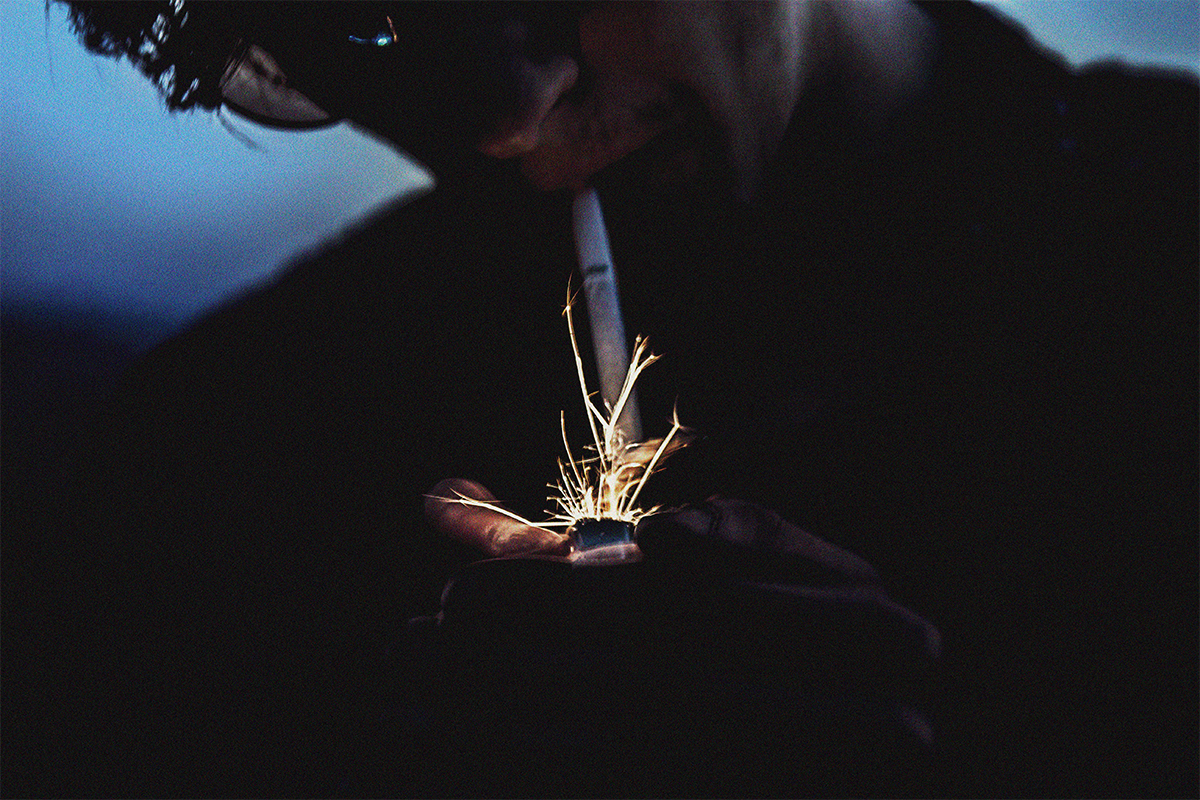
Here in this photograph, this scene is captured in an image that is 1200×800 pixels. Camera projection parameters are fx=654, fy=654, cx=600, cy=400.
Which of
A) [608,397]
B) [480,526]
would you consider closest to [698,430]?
[608,397]

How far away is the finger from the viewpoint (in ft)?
2.48

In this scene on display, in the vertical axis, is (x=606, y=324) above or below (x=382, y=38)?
below

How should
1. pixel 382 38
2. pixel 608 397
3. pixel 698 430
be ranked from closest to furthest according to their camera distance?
pixel 382 38 < pixel 608 397 < pixel 698 430

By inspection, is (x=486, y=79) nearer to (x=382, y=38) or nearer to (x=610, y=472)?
(x=382, y=38)

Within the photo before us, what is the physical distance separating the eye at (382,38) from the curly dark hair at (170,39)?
14 centimetres

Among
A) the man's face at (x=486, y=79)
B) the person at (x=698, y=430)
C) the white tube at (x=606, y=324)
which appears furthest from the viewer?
the white tube at (x=606, y=324)

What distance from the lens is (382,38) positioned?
774 millimetres

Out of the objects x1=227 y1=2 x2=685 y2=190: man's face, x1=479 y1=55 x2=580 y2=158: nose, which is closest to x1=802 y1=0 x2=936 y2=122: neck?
x1=227 y1=2 x2=685 y2=190: man's face

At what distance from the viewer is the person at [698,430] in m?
0.66

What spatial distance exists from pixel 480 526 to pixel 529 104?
1.79 feet

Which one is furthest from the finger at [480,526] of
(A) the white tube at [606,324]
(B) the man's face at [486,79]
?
(B) the man's face at [486,79]

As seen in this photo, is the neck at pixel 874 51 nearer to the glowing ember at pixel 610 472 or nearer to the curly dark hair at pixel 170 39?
the glowing ember at pixel 610 472

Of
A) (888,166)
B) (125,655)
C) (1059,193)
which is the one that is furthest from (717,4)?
(125,655)

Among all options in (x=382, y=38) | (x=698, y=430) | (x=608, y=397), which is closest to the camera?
(x=382, y=38)
